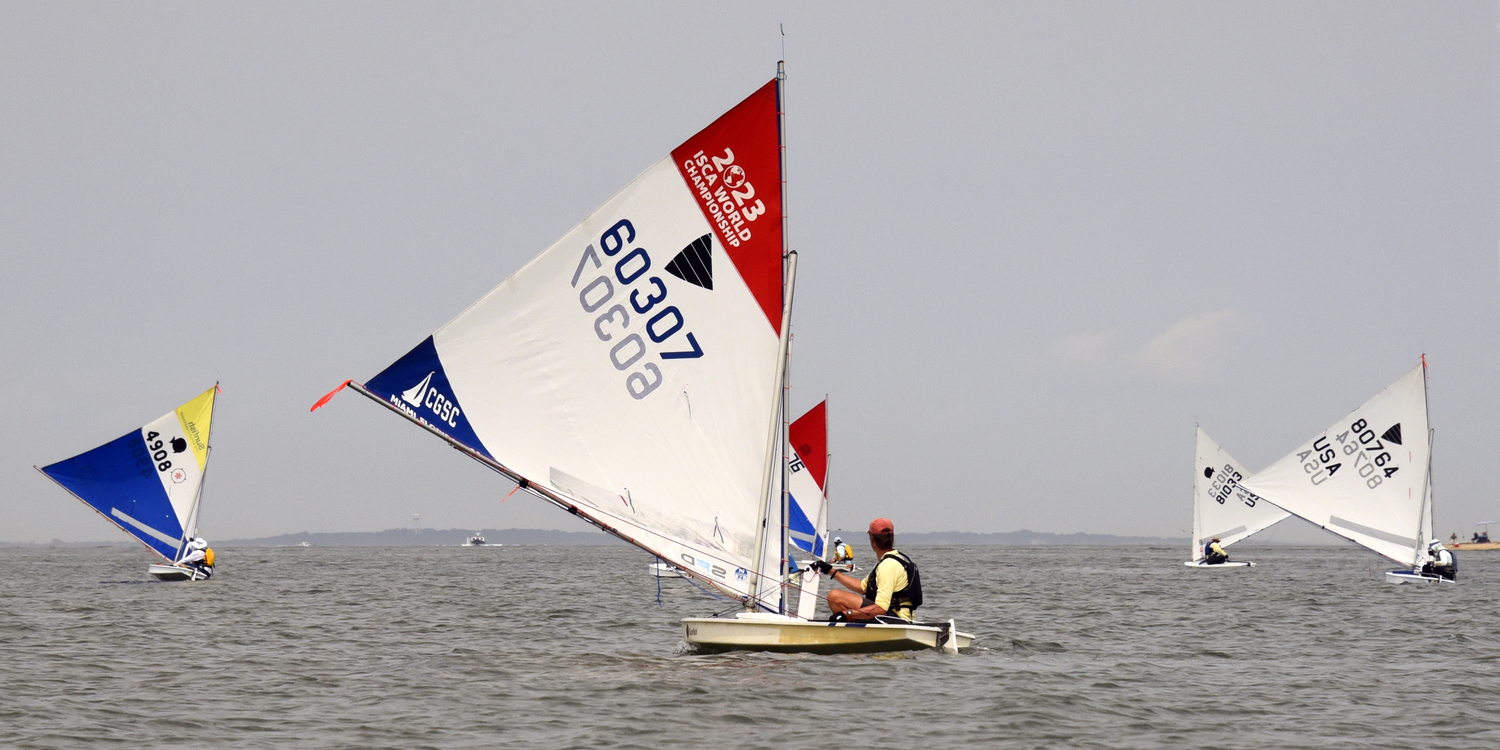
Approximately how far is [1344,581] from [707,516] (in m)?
42.3

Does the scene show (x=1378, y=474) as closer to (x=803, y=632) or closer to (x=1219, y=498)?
(x=1219, y=498)

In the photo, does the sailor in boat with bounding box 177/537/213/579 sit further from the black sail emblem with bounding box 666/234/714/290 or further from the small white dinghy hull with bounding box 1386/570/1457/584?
the small white dinghy hull with bounding box 1386/570/1457/584

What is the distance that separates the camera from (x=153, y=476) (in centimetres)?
4672

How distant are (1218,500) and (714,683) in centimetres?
5961

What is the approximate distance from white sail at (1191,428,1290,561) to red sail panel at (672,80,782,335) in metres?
57.8

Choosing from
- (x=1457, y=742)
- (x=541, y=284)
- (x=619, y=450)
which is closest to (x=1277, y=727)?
(x=1457, y=742)

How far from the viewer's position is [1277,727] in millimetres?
13977

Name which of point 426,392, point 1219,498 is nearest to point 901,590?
point 426,392

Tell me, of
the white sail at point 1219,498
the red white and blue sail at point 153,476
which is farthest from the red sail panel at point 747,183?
the white sail at point 1219,498

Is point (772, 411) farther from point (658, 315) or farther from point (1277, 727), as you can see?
point (1277, 727)

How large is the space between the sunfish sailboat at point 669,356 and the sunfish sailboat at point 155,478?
34.6 metres

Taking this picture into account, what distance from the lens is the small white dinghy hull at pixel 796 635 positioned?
17.0 meters

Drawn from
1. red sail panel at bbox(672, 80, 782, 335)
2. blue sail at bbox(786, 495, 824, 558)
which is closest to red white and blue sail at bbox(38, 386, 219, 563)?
blue sail at bbox(786, 495, 824, 558)

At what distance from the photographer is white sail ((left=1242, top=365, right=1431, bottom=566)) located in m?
47.7
